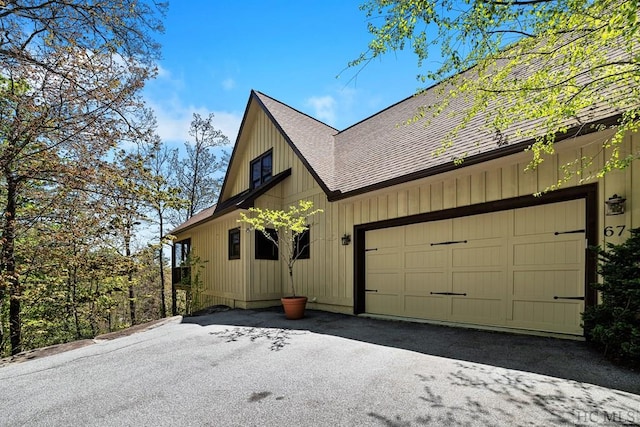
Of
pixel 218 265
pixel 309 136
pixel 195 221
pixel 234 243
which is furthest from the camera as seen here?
pixel 195 221

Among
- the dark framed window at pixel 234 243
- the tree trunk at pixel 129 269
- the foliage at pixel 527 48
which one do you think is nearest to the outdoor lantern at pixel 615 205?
the foliage at pixel 527 48

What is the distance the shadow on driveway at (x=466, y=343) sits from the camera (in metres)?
3.20

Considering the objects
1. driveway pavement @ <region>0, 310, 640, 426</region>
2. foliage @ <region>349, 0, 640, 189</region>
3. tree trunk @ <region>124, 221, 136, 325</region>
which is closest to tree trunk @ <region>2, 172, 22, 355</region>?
tree trunk @ <region>124, 221, 136, 325</region>

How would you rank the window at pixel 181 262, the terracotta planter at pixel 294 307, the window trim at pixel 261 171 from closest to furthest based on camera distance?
the terracotta planter at pixel 294 307
the window trim at pixel 261 171
the window at pixel 181 262

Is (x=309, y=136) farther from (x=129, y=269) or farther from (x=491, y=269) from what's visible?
(x=491, y=269)

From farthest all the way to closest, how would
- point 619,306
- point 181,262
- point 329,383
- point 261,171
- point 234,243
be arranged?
point 181,262 → point 261,171 → point 234,243 → point 619,306 → point 329,383

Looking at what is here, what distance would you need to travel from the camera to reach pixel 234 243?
9375 millimetres

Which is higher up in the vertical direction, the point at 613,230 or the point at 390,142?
the point at 390,142

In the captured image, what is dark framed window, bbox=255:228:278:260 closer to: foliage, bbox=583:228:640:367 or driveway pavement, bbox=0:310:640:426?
driveway pavement, bbox=0:310:640:426

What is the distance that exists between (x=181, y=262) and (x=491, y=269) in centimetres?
1135

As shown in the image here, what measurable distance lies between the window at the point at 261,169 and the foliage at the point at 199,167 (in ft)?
27.3

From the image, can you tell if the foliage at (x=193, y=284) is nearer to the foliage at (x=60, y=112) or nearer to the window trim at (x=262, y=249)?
the window trim at (x=262, y=249)

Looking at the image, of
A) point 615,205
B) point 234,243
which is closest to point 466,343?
point 615,205

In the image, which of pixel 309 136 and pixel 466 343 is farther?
pixel 309 136
